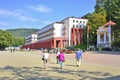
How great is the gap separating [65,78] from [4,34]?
117883 millimetres

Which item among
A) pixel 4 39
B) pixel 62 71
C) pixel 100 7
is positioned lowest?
pixel 62 71

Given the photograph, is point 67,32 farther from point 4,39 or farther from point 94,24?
point 94,24

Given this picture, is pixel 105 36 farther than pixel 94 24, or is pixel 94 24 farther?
pixel 94 24

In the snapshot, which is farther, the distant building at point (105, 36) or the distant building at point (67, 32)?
the distant building at point (67, 32)

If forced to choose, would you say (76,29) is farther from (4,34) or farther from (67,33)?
(4,34)

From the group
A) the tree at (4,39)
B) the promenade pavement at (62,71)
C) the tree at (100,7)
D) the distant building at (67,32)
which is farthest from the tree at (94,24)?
the promenade pavement at (62,71)

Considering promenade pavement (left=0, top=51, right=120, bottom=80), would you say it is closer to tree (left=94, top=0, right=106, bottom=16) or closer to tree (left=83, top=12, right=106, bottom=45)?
tree (left=83, top=12, right=106, bottom=45)

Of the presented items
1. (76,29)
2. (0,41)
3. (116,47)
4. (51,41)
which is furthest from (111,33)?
(0,41)

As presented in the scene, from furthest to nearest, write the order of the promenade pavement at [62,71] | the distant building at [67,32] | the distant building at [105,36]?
the distant building at [67,32]
the distant building at [105,36]
the promenade pavement at [62,71]

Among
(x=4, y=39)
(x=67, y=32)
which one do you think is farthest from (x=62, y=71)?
(x=4, y=39)

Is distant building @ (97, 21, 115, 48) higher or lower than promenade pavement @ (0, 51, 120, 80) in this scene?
higher

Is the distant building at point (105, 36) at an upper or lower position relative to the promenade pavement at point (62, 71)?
upper

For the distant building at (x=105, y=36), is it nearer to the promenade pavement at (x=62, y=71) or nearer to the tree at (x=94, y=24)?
the tree at (x=94, y=24)

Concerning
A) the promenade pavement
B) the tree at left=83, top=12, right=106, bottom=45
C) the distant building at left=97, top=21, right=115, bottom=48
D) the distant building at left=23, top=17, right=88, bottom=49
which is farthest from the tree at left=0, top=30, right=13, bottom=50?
the promenade pavement
